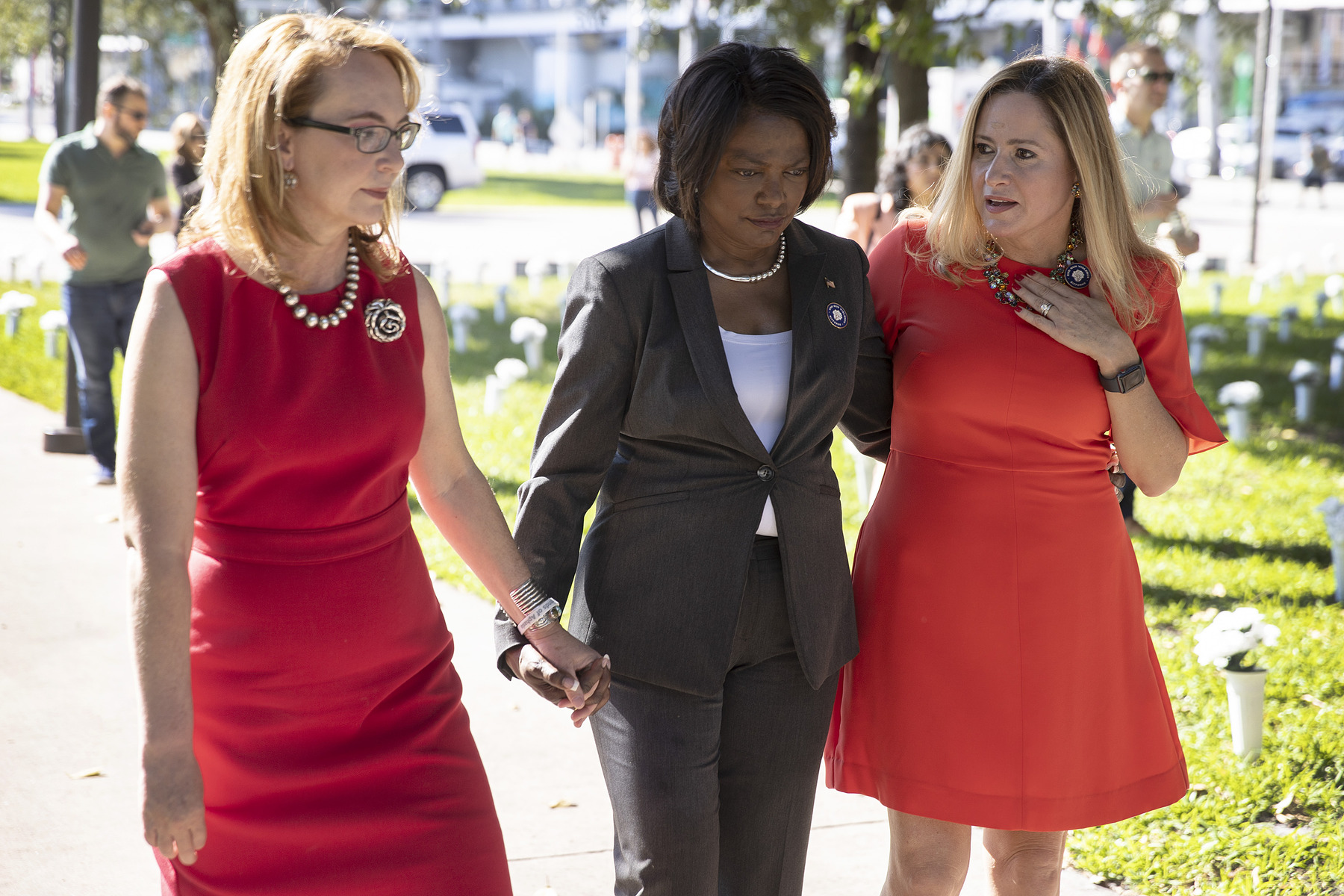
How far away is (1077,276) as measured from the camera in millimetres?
2990

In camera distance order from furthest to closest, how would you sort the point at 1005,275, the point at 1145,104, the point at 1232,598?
the point at 1145,104
the point at 1232,598
the point at 1005,275

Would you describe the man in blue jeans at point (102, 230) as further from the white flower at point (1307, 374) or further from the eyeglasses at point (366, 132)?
the white flower at point (1307, 374)

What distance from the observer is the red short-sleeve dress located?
289 centimetres

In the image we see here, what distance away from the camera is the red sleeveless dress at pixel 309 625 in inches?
86.7

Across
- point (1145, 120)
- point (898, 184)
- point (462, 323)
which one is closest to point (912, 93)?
point (1145, 120)

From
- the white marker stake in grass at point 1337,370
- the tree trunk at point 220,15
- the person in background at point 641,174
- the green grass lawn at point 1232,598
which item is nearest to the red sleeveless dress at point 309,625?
the green grass lawn at point 1232,598

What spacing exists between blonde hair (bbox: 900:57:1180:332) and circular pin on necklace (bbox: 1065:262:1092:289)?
0.02 meters

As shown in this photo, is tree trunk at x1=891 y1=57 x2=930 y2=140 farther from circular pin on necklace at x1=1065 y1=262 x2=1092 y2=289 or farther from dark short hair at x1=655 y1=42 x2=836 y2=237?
dark short hair at x1=655 y1=42 x2=836 y2=237

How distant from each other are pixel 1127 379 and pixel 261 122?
183 centimetres

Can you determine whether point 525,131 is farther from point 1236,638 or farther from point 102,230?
point 1236,638

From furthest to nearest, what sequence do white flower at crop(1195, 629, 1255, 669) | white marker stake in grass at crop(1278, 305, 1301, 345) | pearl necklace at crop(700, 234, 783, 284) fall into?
white marker stake in grass at crop(1278, 305, 1301, 345)
white flower at crop(1195, 629, 1255, 669)
pearl necklace at crop(700, 234, 783, 284)

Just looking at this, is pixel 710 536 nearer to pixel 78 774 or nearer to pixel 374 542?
pixel 374 542

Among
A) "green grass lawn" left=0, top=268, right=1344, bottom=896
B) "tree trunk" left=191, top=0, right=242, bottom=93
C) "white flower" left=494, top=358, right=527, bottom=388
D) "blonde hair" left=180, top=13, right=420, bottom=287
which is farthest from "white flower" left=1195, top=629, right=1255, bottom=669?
"tree trunk" left=191, top=0, right=242, bottom=93

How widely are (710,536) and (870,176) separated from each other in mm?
9217
